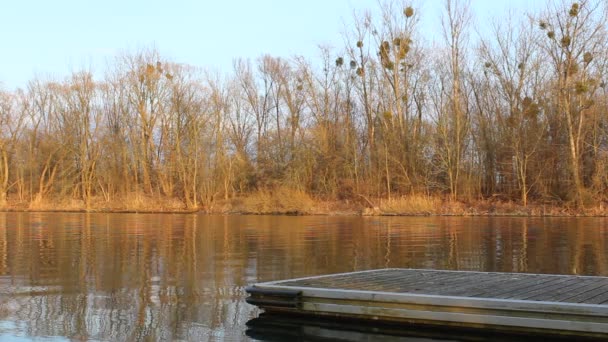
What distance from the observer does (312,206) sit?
48.9 meters

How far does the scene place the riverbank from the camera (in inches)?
1731

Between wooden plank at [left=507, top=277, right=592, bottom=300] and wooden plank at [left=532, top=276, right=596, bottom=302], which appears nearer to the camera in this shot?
wooden plank at [left=532, top=276, right=596, bottom=302]

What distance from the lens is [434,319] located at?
8078 millimetres

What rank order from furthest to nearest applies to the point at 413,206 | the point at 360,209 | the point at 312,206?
the point at 312,206
the point at 360,209
the point at 413,206

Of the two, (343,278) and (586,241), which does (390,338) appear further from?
(586,241)

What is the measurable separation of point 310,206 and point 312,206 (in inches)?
8.6

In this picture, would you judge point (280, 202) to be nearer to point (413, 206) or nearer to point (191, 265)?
point (413, 206)

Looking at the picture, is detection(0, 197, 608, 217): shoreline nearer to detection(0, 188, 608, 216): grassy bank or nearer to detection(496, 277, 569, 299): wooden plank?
detection(0, 188, 608, 216): grassy bank

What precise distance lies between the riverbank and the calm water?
1691cm

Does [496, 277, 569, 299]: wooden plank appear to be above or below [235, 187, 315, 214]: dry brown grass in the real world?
below

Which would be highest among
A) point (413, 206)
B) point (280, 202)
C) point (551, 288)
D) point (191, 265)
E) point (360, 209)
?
point (280, 202)

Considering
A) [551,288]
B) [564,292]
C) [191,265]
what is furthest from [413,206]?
[564,292]

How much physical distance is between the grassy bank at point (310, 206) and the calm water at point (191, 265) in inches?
666

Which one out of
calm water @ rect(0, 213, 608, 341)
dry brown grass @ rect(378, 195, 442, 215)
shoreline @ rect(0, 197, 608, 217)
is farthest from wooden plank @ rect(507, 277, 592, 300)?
dry brown grass @ rect(378, 195, 442, 215)
